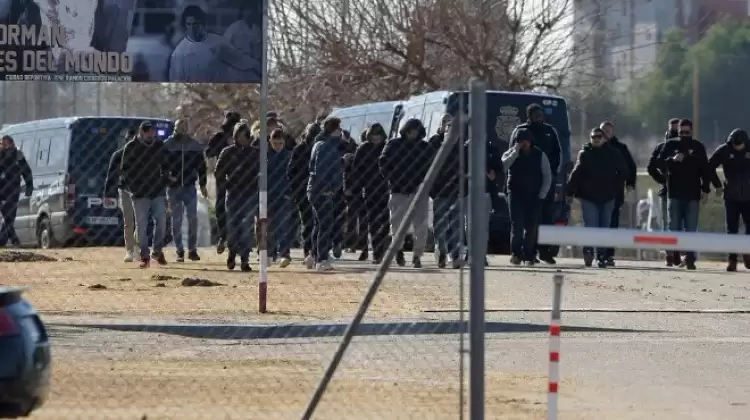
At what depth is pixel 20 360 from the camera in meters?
7.81

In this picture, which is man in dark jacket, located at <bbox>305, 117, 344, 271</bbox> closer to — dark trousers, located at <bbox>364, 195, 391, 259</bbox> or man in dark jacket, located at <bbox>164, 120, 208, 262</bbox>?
dark trousers, located at <bbox>364, 195, 391, 259</bbox>

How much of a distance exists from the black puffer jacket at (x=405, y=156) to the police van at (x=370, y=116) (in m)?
8.28

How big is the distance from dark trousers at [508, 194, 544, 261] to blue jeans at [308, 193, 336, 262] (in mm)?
2565

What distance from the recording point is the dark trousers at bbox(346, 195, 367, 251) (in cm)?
2160

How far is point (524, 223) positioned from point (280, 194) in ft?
10.5

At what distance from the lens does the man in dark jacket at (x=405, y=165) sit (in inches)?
749

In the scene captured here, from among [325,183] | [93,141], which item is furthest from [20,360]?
[93,141]

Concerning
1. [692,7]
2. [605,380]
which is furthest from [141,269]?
[692,7]

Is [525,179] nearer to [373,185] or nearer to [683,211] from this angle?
[373,185]

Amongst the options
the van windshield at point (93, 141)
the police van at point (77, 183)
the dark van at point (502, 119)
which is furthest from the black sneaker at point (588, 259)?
the van windshield at point (93, 141)

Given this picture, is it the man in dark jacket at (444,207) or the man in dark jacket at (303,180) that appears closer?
the man in dark jacket at (444,207)

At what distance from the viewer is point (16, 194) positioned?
25.8m

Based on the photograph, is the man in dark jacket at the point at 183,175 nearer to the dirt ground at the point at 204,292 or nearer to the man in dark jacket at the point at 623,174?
the dirt ground at the point at 204,292

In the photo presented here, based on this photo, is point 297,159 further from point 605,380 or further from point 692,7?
point 692,7
